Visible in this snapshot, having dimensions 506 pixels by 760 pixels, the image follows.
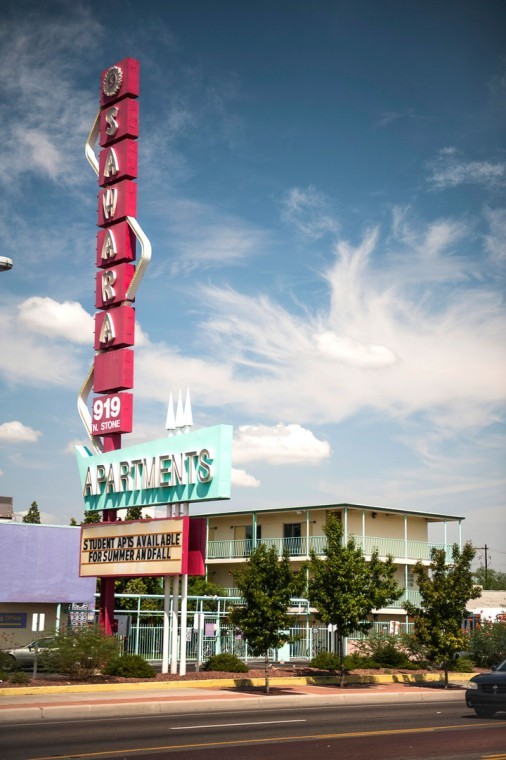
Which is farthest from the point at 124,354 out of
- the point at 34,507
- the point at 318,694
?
the point at 34,507

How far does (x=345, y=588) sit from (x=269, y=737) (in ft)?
51.3

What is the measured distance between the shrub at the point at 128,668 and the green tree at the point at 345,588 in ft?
21.1

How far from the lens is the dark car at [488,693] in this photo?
771 inches

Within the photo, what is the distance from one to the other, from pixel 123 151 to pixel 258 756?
92.2ft

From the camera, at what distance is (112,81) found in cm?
3850

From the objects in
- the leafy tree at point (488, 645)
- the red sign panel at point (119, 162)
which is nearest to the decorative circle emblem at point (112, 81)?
the red sign panel at point (119, 162)

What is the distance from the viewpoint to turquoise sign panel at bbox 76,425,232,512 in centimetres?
2877

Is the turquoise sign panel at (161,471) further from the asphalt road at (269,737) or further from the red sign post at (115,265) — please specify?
the asphalt road at (269,737)

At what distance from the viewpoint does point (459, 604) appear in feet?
111

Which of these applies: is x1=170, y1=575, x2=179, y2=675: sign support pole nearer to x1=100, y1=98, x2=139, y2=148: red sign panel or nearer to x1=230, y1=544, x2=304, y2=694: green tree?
x1=230, y1=544, x2=304, y2=694: green tree

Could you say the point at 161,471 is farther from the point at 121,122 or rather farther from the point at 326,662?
the point at 121,122

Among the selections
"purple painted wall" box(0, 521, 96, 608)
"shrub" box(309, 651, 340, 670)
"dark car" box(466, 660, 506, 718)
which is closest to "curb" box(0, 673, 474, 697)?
"shrub" box(309, 651, 340, 670)

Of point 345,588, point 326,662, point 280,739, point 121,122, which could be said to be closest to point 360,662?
point 326,662

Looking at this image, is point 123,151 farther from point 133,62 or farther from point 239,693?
point 239,693
